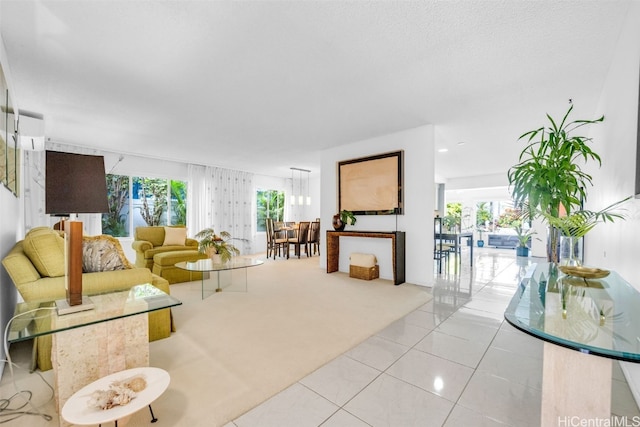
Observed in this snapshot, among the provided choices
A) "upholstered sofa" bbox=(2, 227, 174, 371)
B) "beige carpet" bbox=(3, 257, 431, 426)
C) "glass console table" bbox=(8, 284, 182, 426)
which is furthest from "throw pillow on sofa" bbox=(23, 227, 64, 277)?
"beige carpet" bbox=(3, 257, 431, 426)

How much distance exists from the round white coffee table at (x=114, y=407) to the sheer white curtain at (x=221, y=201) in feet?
16.7

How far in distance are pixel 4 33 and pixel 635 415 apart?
4.80 metres

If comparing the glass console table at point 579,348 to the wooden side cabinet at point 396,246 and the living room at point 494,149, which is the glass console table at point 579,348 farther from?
the wooden side cabinet at point 396,246

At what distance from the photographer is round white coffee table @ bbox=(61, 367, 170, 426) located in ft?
3.66

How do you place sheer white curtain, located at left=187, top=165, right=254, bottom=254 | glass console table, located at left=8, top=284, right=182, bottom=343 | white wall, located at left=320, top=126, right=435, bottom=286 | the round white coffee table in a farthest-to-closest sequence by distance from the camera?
sheer white curtain, located at left=187, top=165, right=254, bottom=254 → white wall, located at left=320, top=126, right=435, bottom=286 → glass console table, located at left=8, top=284, right=182, bottom=343 → the round white coffee table

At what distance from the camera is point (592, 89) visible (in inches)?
114

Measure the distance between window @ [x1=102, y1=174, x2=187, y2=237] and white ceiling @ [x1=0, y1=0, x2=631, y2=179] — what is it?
1749 mm

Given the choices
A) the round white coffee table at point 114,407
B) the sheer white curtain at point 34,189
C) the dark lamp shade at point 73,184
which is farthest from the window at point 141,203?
the round white coffee table at point 114,407

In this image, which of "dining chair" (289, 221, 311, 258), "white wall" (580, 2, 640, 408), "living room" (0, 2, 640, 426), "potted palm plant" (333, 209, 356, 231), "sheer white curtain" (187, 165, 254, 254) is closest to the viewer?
"white wall" (580, 2, 640, 408)

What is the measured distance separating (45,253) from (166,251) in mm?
2820

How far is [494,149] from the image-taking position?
5438 millimetres

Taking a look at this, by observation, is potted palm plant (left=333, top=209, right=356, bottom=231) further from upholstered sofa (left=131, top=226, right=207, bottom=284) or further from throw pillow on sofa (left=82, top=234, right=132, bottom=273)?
throw pillow on sofa (left=82, top=234, right=132, bottom=273)

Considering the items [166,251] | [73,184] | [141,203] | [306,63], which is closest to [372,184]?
[306,63]

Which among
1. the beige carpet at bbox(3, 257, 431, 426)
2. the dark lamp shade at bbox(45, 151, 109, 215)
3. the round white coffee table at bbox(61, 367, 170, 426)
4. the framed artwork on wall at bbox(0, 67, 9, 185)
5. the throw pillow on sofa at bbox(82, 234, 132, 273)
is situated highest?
the framed artwork on wall at bbox(0, 67, 9, 185)
